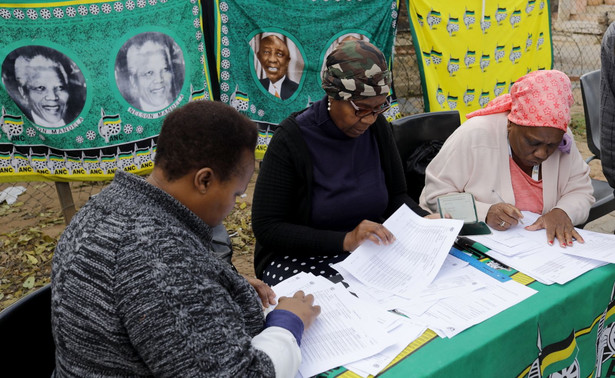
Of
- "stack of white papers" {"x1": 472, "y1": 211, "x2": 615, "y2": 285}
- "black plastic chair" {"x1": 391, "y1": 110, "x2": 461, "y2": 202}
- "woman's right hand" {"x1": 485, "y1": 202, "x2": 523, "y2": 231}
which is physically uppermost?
"black plastic chair" {"x1": 391, "y1": 110, "x2": 461, "y2": 202}

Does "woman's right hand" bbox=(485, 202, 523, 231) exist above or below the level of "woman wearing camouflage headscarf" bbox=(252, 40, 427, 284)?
below

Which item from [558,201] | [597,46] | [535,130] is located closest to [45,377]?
[535,130]

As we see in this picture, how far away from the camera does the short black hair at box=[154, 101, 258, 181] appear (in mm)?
1193

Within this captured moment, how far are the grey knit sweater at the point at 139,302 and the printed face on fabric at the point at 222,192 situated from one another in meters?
0.11

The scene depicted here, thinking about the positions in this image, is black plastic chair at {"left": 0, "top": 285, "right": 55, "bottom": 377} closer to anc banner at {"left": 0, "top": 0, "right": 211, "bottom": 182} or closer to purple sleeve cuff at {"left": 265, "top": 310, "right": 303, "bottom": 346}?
purple sleeve cuff at {"left": 265, "top": 310, "right": 303, "bottom": 346}

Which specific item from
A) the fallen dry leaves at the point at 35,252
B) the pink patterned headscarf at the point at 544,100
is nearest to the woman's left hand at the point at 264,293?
the pink patterned headscarf at the point at 544,100

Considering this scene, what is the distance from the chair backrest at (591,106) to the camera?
3.79m

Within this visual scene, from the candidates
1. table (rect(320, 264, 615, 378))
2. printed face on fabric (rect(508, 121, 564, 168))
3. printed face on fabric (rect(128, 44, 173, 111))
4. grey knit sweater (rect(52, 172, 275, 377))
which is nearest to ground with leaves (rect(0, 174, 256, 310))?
printed face on fabric (rect(128, 44, 173, 111))

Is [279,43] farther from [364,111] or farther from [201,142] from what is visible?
[201,142]

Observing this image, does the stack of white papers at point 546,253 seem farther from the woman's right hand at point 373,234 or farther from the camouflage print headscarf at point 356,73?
the camouflage print headscarf at point 356,73

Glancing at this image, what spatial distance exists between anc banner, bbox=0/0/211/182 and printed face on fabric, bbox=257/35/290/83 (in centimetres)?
57

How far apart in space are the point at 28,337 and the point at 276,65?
3497 millimetres

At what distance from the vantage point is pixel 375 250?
1906mm

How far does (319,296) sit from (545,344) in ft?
2.57
